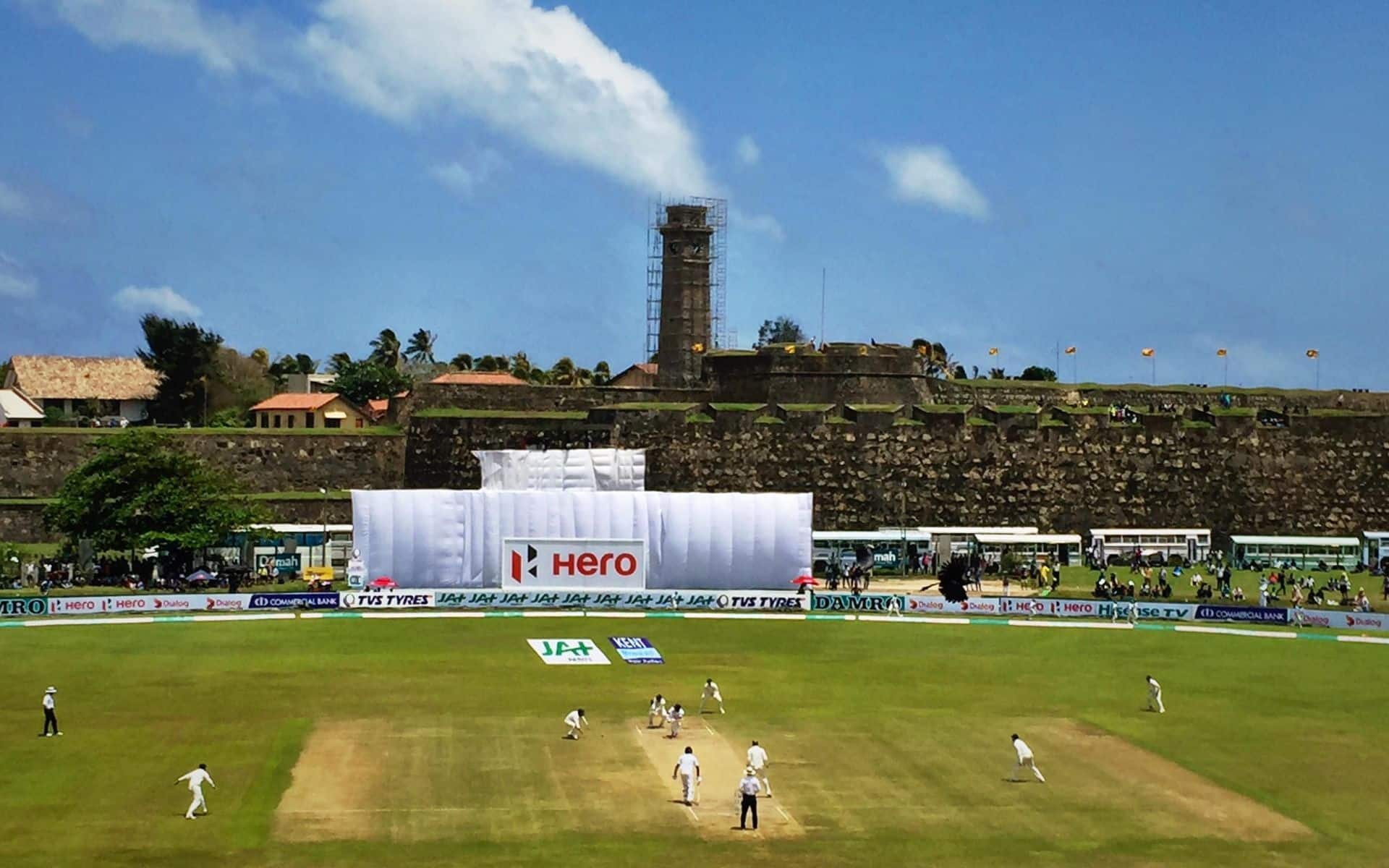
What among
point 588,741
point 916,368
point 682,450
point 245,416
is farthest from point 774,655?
point 245,416

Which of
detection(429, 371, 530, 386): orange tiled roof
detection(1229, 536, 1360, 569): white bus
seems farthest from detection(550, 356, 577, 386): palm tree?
detection(1229, 536, 1360, 569): white bus

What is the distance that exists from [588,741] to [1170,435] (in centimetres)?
4902

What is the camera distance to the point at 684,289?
352ft

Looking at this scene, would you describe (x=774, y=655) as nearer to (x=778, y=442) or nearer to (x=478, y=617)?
(x=478, y=617)

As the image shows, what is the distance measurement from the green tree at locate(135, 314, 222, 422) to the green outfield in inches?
1517

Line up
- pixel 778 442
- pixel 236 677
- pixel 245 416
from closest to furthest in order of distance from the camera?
pixel 236 677 → pixel 778 442 → pixel 245 416

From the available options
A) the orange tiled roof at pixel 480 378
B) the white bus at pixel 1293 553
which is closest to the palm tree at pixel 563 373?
the orange tiled roof at pixel 480 378

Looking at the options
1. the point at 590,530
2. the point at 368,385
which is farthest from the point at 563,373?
the point at 590,530

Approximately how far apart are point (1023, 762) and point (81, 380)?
71193 millimetres

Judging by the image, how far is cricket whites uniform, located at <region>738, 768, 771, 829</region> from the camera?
104 ft

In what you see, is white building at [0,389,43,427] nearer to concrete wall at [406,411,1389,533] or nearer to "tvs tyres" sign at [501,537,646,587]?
concrete wall at [406,411,1389,533]

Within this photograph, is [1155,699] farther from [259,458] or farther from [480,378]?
[480,378]

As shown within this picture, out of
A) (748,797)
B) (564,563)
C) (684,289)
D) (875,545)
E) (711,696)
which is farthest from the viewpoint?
(684,289)

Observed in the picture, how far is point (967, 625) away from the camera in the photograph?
197 feet
